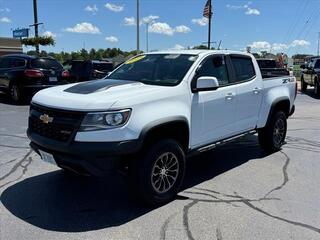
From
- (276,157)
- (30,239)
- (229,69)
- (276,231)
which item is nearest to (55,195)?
(30,239)

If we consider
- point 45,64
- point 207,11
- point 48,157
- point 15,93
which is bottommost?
point 15,93

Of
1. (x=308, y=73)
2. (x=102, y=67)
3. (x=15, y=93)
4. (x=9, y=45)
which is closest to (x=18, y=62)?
(x=15, y=93)

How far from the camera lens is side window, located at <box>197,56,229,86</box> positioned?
5.60 metres

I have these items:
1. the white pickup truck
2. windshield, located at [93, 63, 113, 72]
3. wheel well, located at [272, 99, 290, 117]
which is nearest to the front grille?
the white pickup truck

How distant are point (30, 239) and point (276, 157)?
4598 mm

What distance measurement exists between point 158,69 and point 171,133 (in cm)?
110

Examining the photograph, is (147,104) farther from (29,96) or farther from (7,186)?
(29,96)

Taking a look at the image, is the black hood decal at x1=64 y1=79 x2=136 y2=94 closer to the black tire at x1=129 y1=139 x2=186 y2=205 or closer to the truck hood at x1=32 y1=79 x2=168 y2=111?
the truck hood at x1=32 y1=79 x2=168 y2=111

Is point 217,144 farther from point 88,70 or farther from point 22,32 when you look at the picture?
point 22,32

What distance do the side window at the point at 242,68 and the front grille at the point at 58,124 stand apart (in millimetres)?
2790

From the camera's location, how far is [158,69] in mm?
5660

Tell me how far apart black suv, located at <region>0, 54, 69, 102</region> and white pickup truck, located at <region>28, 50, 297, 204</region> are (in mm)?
8506

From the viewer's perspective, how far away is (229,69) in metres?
6.15

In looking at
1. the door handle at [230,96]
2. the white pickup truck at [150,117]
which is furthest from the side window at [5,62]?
the door handle at [230,96]
